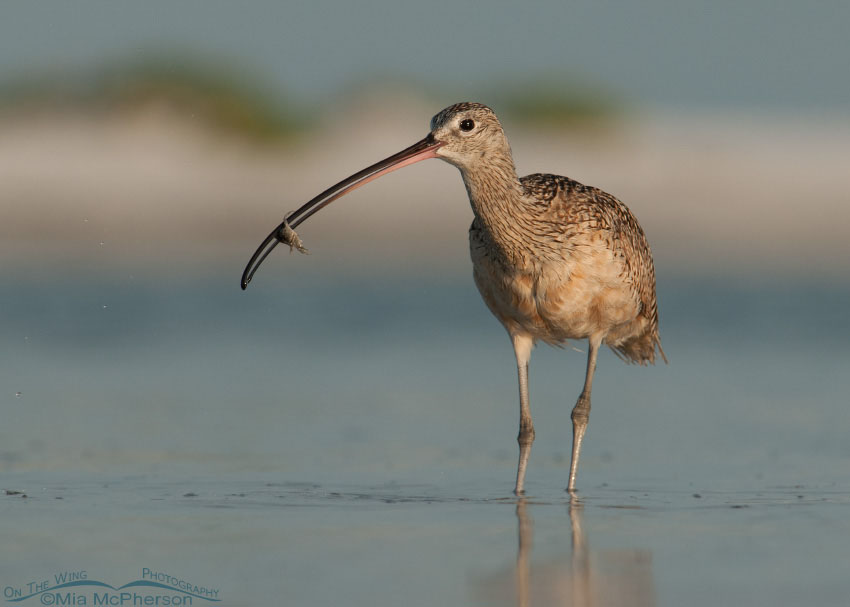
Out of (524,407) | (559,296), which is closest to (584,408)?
(524,407)

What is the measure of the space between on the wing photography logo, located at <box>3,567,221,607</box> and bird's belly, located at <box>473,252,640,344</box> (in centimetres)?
278

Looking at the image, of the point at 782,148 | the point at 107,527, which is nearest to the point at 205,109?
the point at 782,148

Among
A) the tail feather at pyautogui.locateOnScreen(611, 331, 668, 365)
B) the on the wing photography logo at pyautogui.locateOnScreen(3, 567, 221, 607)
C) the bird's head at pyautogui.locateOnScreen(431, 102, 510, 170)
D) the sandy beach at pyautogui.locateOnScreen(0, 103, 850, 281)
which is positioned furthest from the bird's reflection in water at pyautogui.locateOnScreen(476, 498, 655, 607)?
the sandy beach at pyautogui.locateOnScreen(0, 103, 850, 281)

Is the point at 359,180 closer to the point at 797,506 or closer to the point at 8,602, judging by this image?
the point at 797,506

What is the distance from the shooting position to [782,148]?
3638 centimetres

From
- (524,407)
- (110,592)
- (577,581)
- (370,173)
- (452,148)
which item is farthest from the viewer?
(524,407)

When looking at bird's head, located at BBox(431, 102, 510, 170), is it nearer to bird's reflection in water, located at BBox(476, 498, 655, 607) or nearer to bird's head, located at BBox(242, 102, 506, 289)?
bird's head, located at BBox(242, 102, 506, 289)

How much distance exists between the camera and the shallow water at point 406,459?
4.66m

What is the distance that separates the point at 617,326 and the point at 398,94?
3278 centimetres

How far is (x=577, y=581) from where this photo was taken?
→ 455cm

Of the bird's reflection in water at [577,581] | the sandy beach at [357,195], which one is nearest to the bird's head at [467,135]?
the bird's reflection in water at [577,581]

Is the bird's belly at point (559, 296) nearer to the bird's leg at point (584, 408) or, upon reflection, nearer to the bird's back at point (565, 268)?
the bird's back at point (565, 268)

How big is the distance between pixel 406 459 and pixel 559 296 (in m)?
1.04

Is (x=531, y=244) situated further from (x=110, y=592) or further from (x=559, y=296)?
(x=110, y=592)
